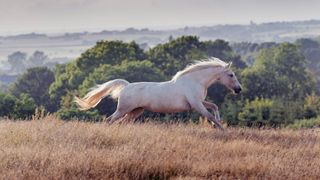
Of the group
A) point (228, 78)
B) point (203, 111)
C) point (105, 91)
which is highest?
point (228, 78)

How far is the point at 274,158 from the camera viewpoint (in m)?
9.06

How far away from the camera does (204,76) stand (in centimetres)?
→ 1354

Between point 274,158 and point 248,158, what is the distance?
42 cm

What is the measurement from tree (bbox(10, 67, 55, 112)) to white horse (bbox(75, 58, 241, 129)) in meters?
66.1

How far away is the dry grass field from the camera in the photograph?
777cm

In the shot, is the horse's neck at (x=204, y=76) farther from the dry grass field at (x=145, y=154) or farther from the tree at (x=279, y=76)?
the tree at (x=279, y=76)

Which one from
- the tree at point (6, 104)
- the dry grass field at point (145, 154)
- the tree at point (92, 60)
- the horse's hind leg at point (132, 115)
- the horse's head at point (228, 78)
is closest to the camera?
the dry grass field at point (145, 154)

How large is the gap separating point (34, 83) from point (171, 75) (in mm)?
21980

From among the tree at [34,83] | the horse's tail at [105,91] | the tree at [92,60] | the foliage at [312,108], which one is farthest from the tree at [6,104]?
the tree at [34,83]

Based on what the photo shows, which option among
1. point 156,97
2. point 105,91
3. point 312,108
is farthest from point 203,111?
point 312,108

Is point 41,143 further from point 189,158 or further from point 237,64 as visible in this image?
point 237,64

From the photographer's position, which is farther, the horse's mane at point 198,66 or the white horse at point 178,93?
the horse's mane at point 198,66

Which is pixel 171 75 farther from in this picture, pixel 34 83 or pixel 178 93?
pixel 178 93

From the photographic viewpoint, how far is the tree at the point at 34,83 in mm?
81750
